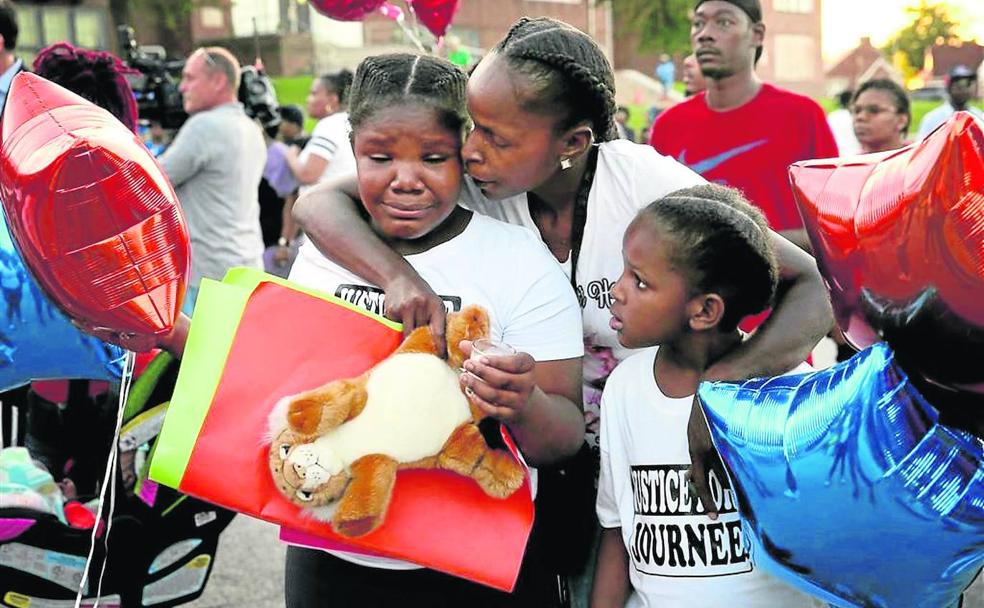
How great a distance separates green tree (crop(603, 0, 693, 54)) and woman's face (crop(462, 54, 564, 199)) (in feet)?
110

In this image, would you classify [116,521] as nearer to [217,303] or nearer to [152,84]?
[217,303]

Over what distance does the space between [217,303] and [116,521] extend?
1.14 m

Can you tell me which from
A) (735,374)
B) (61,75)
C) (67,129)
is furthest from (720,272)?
(61,75)

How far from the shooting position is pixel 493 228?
5.75 feet

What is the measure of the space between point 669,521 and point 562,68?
0.69 m

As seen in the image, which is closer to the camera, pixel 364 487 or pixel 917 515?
pixel 917 515

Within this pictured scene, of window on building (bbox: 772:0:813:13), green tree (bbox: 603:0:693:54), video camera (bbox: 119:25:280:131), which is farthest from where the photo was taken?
window on building (bbox: 772:0:813:13)

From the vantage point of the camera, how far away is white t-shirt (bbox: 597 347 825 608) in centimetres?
165

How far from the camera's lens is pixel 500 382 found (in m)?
1.49

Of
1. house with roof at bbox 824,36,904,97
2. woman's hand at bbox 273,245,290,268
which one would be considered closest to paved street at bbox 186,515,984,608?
woman's hand at bbox 273,245,290,268

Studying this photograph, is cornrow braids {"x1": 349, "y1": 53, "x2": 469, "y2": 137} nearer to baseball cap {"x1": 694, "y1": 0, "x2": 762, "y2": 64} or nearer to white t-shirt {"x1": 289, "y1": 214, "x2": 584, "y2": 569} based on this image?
white t-shirt {"x1": 289, "y1": 214, "x2": 584, "y2": 569}

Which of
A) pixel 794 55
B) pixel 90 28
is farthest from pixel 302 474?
pixel 794 55

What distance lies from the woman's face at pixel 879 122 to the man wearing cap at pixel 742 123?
43.4 inches

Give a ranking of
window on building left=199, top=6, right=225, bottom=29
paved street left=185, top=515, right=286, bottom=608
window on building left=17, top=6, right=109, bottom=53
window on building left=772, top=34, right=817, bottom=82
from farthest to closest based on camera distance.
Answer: window on building left=772, top=34, right=817, bottom=82
window on building left=199, top=6, right=225, bottom=29
window on building left=17, top=6, right=109, bottom=53
paved street left=185, top=515, right=286, bottom=608
